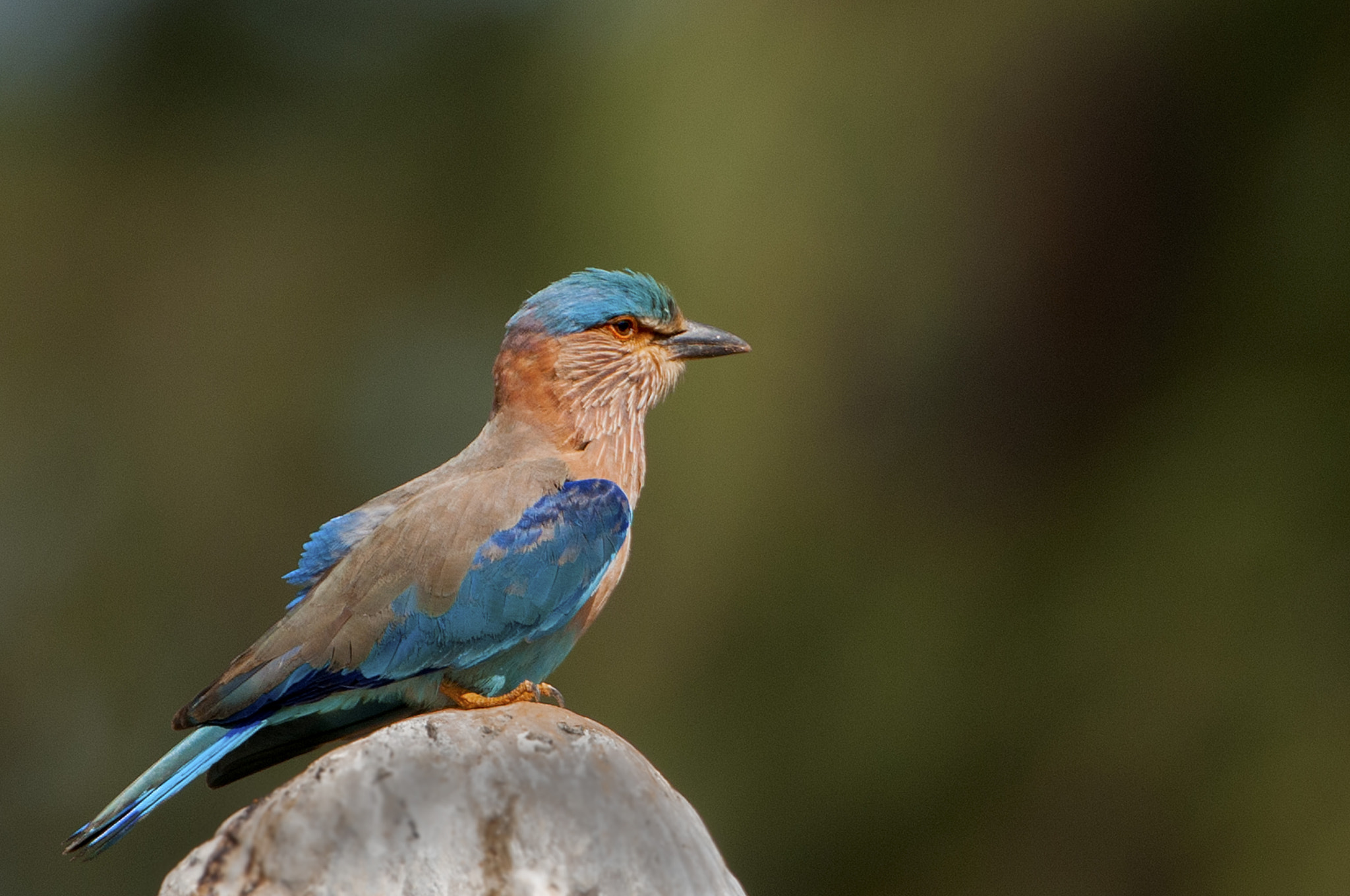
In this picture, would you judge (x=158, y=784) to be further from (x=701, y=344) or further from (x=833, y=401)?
(x=833, y=401)

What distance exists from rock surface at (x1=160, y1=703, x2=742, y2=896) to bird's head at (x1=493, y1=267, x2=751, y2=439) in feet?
5.28

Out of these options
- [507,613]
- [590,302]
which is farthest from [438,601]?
[590,302]

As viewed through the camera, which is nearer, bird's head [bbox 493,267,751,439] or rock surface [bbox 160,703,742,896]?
rock surface [bbox 160,703,742,896]

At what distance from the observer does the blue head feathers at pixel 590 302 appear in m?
4.75

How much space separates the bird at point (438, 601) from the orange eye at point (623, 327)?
0.80 ft

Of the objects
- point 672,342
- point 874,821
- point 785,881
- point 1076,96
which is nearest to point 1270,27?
point 1076,96

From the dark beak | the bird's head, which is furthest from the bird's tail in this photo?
the dark beak

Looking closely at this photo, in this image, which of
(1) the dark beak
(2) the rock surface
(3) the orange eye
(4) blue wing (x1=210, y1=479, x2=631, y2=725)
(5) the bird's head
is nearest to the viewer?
(2) the rock surface

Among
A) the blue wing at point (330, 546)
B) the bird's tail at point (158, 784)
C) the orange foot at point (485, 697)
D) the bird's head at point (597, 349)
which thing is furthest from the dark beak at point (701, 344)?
the bird's tail at point (158, 784)

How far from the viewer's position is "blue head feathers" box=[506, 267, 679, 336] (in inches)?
187

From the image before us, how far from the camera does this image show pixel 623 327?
16.0 feet

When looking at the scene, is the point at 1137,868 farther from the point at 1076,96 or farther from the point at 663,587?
the point at 1076,96

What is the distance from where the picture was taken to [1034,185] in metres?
7.36

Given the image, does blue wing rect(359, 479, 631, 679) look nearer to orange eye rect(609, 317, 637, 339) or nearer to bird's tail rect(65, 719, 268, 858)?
bird's tail rect(65, 719, 268, 858)
